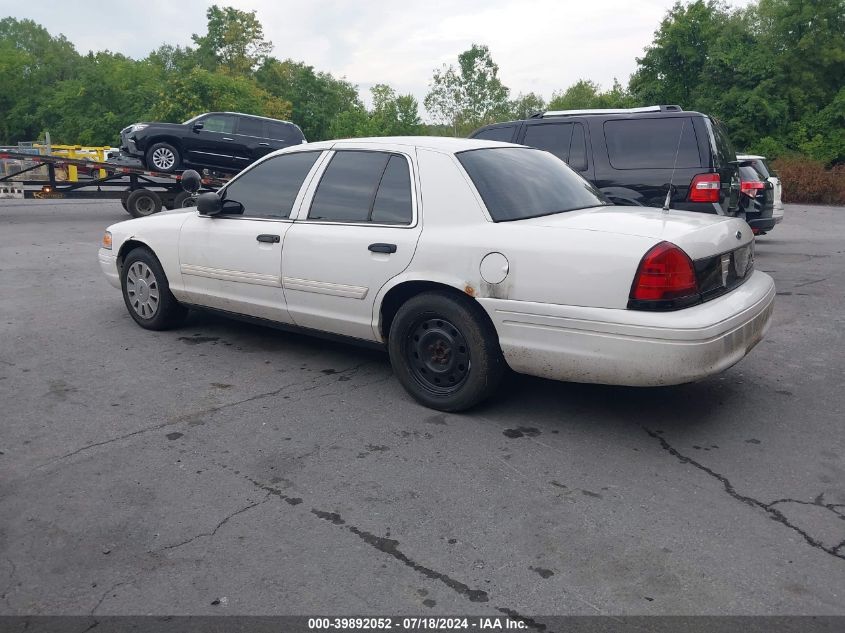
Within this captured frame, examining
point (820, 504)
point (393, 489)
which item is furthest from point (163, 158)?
point (820, 504)

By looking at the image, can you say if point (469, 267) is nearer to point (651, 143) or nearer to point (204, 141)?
point (651, 143)

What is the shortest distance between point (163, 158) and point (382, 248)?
43.6 feet

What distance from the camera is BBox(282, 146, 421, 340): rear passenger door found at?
4660 millimetres

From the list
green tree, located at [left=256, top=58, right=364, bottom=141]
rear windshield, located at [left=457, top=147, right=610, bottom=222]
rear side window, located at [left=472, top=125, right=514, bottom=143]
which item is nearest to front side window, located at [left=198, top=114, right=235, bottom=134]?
rear side window, located at [left=472, top=125, right=514, bottom=143]

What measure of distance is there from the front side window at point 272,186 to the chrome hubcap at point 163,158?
11.6 metres

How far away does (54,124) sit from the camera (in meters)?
72.4

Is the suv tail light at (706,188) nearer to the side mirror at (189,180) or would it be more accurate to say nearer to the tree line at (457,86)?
the side mirror at (189,180)

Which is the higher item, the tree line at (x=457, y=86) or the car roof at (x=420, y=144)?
the tree line at (x=457, y=86)

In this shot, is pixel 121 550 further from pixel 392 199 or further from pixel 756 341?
pixel 756 341

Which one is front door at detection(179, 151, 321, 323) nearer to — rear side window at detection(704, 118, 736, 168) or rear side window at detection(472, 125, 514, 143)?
rear side window at detection(472, 125, 514, 143)

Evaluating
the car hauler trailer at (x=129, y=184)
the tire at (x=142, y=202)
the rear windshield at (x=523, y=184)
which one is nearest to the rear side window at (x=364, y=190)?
the rear windshield at (x=523, y=184)

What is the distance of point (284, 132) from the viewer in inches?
715

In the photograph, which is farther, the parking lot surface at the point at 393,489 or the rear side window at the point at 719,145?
the rear side window at the point at 719,145

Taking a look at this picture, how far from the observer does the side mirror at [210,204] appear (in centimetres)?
554
